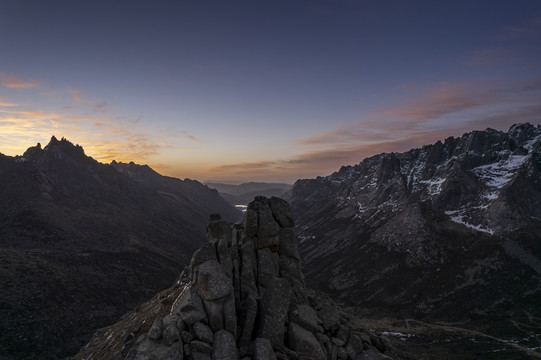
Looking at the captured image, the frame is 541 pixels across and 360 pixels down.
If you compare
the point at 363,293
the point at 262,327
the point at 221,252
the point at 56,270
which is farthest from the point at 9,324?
the point at 363,293

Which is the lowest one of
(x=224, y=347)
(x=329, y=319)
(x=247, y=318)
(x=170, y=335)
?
(x=329, y=319)

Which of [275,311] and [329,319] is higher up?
[275,311]

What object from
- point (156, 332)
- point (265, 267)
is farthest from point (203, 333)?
point (265, 267)

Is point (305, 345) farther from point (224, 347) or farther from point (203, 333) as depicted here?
point (203, 333)

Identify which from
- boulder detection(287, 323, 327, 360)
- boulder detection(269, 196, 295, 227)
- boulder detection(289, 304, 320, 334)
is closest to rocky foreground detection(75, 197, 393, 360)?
boulder detection(287, 323, 327, 360)

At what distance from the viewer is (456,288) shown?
148m

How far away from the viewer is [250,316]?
3403cm

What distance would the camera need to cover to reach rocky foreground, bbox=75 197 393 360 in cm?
2991

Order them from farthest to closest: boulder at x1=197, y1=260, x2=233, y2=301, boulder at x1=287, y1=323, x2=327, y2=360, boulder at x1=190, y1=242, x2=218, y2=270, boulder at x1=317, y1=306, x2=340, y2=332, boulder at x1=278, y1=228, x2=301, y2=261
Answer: boulder at x1=278, y1=228, x2=301, y2=261, boulder at x1=190, y1=242, x2=218, y2=270, boulder at x1=317, y1=306, x2=340, y2=332, boulder at x1=197, y1=260, x2=233, y2=301, boulder at x1=287, y1=323, x2=327, y2=360

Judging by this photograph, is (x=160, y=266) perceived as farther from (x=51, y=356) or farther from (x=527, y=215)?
(x=527, y=215)

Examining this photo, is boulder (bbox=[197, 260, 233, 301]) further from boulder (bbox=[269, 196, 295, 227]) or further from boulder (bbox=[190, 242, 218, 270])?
boulder (bbox=[269, 196, 295, 227])

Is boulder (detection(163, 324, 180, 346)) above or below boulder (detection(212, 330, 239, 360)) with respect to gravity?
above

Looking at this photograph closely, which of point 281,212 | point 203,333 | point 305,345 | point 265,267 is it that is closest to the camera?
point 203,333

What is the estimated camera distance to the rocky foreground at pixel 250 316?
29.9 m
